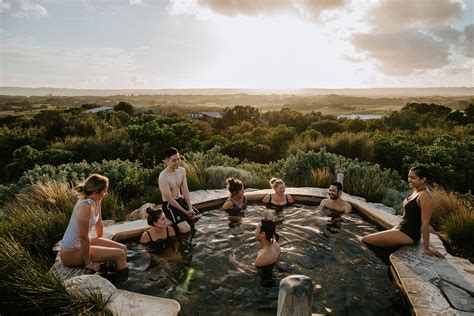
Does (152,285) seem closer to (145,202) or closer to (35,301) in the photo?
(35,301)

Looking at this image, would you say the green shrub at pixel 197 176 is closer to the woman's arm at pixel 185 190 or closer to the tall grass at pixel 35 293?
the woman's arm at pixel 185 190

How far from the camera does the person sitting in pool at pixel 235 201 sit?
713 cm

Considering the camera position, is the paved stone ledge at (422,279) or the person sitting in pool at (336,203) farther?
the person sitting in pool at (336,203)

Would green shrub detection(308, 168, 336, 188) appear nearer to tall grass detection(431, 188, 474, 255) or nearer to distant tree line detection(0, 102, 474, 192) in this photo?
tall grass detection(431, 188, 474, 255)

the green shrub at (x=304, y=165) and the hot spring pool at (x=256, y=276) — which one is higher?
the green shrub at (x=304, y=165)

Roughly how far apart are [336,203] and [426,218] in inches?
90.9

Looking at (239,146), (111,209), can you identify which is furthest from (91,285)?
(239,146)

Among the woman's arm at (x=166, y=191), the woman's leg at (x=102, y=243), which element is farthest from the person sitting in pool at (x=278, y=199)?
the woman's leg at (x=102, y=243)

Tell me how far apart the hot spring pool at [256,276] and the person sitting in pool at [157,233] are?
189 mm

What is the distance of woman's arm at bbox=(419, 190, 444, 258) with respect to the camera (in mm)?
4926

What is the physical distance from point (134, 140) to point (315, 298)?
11598mm

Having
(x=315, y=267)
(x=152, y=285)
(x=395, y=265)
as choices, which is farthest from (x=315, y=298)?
(x=152, y=285)

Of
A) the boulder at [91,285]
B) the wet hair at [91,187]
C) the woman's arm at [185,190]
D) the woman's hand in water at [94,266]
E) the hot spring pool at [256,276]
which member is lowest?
the hot spring pool at [256,276]

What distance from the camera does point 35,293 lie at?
3.76m
